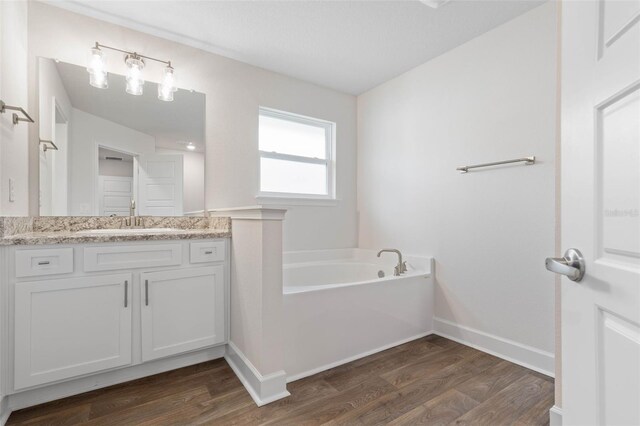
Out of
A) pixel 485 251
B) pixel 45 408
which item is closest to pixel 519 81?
pixel 485 251

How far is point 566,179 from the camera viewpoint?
2.20 ft

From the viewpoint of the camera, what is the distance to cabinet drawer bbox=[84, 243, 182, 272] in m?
1.74

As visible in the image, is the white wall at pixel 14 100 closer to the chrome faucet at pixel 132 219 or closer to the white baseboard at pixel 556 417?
the chrome faucet at pixel 132 219

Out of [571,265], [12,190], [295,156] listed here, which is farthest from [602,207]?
[295,156]

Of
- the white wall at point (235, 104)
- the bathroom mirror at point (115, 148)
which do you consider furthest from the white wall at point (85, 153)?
the white wall at point (235, 104)

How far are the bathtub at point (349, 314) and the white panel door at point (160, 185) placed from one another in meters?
1.14

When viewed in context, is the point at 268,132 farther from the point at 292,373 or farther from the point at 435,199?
the point at 292,373

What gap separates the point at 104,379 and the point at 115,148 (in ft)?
5.03

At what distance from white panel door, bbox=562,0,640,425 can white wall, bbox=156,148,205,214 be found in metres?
2.44

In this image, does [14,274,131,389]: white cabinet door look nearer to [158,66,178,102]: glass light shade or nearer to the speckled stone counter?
the speckled stone counter

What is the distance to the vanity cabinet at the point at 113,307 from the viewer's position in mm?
1576

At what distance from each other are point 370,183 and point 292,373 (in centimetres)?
210

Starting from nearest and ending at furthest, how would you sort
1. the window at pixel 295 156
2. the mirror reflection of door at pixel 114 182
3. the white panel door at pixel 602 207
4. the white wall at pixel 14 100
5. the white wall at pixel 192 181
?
1. the white panel door at pixel 602 207
2. the white wall at pixel 14 100
3. the mirror reflection of door at pixel 114 182
4. the white wall at pixel 192 181
5. the window at pixel 295 156

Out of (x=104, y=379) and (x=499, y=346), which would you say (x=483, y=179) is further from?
(x=104, y=379)
